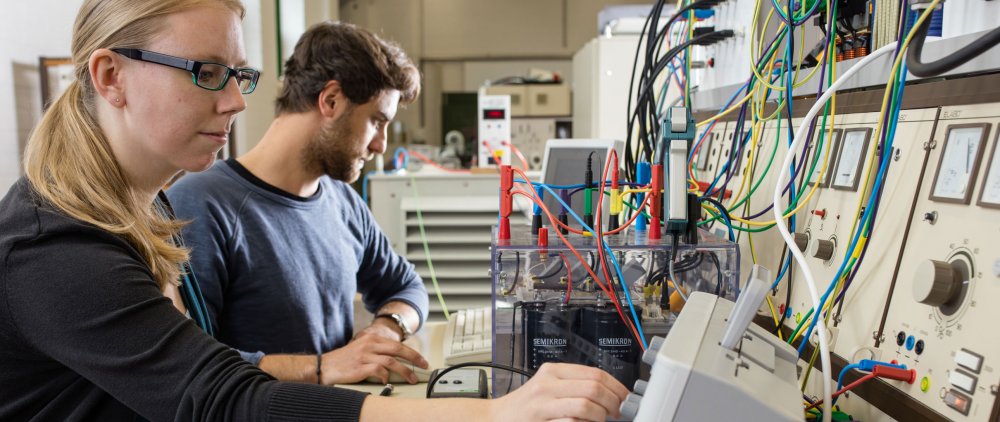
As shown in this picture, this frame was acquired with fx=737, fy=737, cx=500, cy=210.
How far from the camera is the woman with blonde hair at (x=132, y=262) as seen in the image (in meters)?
0.80

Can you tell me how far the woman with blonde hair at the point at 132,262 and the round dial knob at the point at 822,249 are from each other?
0.41 meters

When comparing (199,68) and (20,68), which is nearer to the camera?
(199,68)

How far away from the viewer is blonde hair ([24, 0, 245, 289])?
2.94 feet

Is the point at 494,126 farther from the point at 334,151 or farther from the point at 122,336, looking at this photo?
the point at 122,336

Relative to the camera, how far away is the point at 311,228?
5.76ft

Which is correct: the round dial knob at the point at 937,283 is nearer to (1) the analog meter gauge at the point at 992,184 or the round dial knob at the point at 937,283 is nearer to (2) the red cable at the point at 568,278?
(1) the analog meter gauge at the point at 992,184

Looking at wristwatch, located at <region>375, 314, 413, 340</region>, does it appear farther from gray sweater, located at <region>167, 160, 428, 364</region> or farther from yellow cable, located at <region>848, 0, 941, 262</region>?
yellow cable, located at <region>848, 0, 941, 262</region>

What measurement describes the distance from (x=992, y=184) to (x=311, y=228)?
1.40m

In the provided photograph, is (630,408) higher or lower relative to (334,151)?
lower

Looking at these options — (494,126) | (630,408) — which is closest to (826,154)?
(630,408)

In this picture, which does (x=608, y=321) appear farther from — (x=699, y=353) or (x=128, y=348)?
(x=128, y=348)

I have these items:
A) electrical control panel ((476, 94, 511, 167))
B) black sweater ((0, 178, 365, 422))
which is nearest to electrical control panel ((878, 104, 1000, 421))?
black sweater ((0, 178, 365, 422))

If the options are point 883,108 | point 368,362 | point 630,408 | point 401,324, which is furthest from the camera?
point 401,324

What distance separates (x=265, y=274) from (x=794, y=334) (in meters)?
1.13
